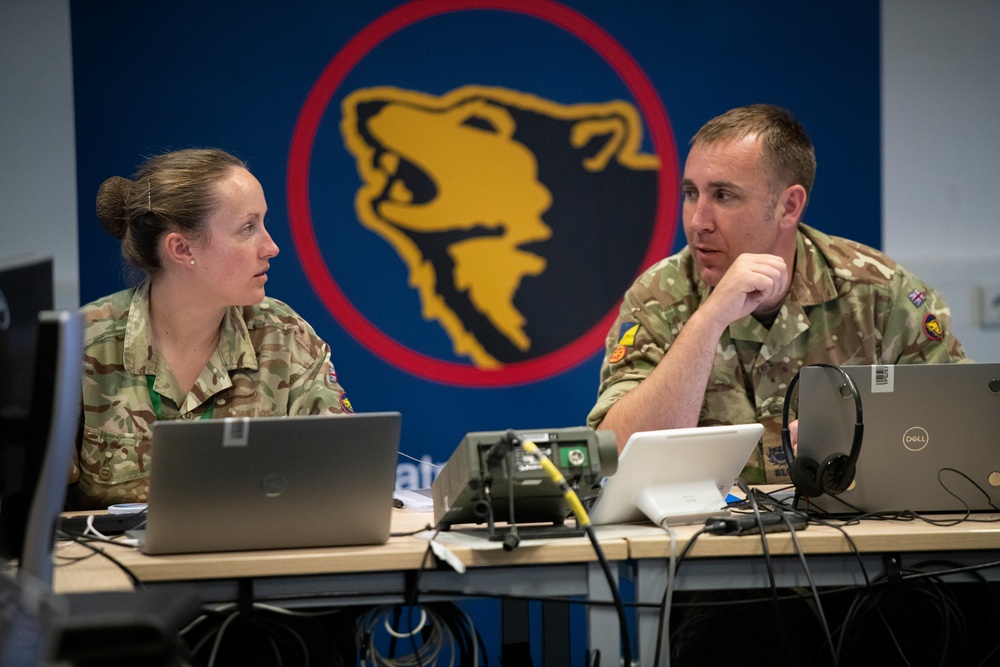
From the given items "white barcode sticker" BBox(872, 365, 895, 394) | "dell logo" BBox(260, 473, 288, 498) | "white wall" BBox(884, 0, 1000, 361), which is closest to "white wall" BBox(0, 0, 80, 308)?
"dell logo" BBox(260, 473, 288, 498)

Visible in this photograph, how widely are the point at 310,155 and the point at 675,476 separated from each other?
1774 mm

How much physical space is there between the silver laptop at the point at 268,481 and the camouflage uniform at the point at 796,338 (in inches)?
37.4

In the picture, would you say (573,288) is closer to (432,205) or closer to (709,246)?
(432,205)

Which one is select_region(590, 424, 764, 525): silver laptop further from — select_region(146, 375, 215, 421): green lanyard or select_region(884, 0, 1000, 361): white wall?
select_region(884, 0, 1000, 361): white wall

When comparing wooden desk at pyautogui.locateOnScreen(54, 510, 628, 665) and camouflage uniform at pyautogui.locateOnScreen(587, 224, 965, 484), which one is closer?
wooden desk at pyautogui.locateOnScreen(54, 510, 628, 665)

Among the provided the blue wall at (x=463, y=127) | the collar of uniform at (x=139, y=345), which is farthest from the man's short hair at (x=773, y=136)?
the collar of uniform at (x=139, y=345)

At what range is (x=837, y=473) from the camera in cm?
175

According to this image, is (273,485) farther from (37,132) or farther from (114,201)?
(37,132)

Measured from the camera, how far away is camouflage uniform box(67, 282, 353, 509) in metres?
2.20

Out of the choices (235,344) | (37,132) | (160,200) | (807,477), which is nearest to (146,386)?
(235,344)

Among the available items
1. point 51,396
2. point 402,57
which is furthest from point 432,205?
point 51,396

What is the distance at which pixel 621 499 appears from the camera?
1724 millimetres

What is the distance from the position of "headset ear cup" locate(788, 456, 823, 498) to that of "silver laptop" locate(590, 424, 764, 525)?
96mm

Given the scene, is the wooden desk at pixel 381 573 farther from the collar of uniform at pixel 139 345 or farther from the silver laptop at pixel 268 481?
the collar of uniform at pixel 139 345
